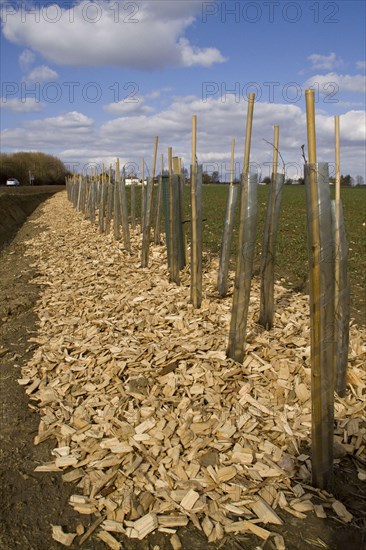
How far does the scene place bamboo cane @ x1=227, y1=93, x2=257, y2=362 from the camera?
4.26 m

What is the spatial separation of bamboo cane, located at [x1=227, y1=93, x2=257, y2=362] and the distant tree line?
66867mm

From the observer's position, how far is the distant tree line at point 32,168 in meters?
68.8

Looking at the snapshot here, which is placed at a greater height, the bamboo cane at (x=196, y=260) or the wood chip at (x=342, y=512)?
the bamboo cane at (x=196, y=260)

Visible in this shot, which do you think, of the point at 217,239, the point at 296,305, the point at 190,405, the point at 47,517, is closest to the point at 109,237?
the point at 217,239

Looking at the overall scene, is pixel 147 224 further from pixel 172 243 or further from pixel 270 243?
pixel 270 243

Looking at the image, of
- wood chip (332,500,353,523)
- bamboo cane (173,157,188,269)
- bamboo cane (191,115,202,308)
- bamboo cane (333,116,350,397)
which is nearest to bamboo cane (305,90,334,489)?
wood chip (332,500,353,523)

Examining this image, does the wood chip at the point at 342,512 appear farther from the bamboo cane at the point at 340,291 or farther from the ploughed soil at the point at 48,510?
the bamboo cane at the point at 340,291

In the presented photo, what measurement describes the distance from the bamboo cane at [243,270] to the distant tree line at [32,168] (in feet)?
219

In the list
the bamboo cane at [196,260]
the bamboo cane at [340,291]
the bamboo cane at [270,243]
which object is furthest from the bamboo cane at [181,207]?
the bamboo cane at [340,291]

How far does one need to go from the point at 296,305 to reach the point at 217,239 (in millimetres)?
6263

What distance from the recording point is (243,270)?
4.28m

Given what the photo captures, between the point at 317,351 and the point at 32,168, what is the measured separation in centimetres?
7648

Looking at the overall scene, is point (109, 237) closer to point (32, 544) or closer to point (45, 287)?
point (45, 287)

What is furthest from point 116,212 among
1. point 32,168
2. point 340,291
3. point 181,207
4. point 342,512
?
point 32,168
